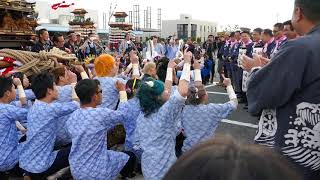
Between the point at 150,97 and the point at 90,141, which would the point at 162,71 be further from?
the point at 90,141

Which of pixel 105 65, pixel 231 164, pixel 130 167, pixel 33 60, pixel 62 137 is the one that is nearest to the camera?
pixel 231 164

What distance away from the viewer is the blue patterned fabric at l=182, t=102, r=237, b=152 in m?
4.23

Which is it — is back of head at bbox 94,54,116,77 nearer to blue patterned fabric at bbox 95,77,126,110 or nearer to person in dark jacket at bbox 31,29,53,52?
blue patterned fabric at bbox 95,77,126,110

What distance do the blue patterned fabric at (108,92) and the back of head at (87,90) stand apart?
1.14m

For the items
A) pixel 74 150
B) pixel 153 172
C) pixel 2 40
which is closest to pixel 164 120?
pixel 153 172

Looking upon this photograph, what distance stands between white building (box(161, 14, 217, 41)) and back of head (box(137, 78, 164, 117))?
4765cm

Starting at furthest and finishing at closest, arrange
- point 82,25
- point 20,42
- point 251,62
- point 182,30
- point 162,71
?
point 182,30 < point 82,25 < point 20,42 < point 162,71 < point 251,62

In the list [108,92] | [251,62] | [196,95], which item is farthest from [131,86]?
[251,62]

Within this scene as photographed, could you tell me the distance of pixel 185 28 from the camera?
5338 centimetres

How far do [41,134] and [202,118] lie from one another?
1.67 metres

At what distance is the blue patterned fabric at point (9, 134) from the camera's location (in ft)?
13.9

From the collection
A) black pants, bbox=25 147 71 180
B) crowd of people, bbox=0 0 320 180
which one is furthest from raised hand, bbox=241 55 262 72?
black pants, bbox=25 147 71 180

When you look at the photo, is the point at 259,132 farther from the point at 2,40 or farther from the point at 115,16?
the point at 115,16

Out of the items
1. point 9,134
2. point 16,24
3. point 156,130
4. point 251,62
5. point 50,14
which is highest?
point 50,14
